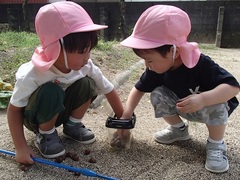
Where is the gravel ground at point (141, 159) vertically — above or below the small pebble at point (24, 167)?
below


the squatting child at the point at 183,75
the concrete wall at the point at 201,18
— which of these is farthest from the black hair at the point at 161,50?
the concrete wall at the point at 201,18

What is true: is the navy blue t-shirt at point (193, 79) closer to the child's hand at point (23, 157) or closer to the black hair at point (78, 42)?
the black hair at point (78, 42)

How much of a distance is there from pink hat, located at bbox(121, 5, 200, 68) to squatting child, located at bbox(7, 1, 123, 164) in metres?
0.20

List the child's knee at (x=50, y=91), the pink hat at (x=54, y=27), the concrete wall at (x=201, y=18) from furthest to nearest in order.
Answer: the concrete wall at (x=201, y=18), the child's knee at (x=50, y=91), the pink hat at (x=54, y=27)

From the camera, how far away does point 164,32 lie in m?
1.49

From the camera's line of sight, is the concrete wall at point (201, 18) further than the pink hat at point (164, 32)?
Yes

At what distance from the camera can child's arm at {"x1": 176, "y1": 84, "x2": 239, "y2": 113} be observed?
1.54 metres

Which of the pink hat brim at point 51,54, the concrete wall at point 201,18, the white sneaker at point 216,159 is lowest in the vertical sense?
the concrete wall at point 201,18

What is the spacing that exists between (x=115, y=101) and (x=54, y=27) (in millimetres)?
633

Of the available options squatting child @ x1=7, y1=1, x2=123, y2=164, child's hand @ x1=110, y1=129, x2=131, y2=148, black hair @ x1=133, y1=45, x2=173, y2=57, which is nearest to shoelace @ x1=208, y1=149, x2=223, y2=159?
child's hand @ x1=110, y1=129, x2=131, y2=148

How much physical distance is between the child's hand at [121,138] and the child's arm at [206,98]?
1.42 ft

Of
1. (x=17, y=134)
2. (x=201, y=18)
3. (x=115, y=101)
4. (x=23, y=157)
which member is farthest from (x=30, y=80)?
(x=201, y=18)

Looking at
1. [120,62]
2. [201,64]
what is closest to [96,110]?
[201,64]

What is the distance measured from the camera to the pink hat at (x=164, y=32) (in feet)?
4.89
